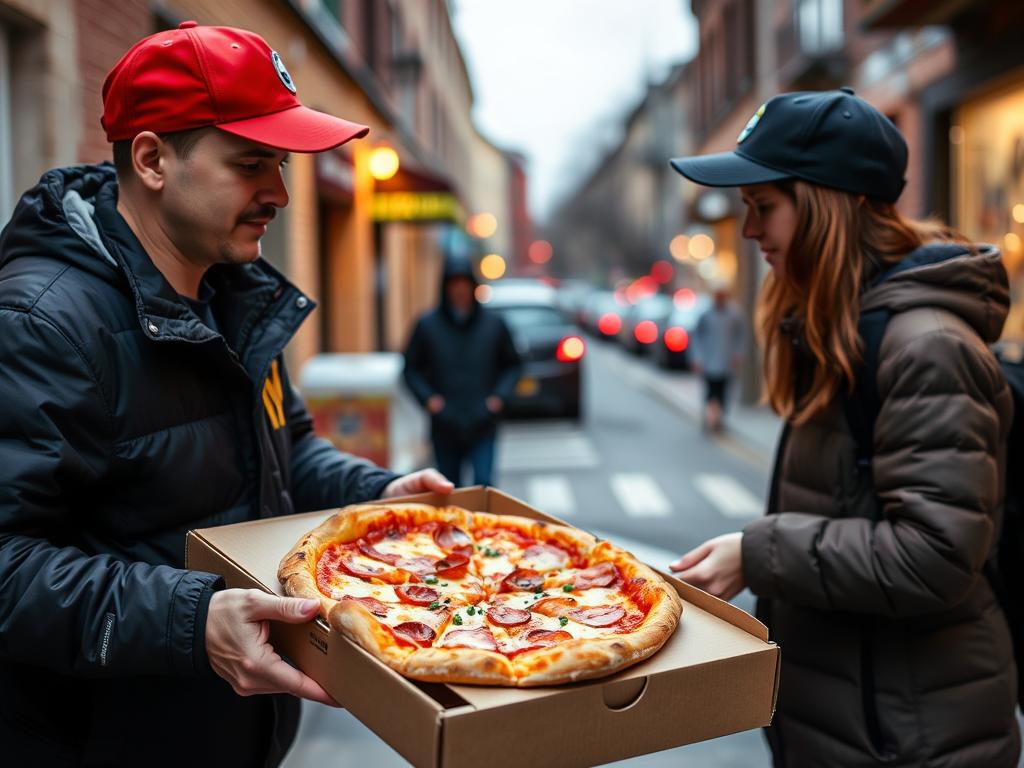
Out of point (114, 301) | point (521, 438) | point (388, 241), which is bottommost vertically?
point (521, 438)

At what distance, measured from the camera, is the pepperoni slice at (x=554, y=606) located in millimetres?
2189

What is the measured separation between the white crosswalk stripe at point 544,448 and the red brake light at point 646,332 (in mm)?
12541

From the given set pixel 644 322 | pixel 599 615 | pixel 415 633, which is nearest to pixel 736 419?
pixel 644 322

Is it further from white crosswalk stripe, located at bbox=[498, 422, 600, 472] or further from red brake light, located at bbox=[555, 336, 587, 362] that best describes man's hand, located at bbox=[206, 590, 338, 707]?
red brake light, located at bbox=[555, 336, 587, 362]

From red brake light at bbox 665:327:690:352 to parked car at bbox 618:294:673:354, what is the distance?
67.3 inches

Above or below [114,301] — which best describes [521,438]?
below

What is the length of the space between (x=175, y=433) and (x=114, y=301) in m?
0.30

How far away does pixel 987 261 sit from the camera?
2.42m

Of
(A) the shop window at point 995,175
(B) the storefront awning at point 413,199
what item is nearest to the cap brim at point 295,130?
(A) the shop window at point 995,175

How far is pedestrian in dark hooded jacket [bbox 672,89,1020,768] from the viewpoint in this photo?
88.7 inches

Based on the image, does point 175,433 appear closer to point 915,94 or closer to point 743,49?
point 915,94

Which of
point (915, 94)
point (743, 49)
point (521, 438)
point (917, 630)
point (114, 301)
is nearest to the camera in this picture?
point (114, 301)

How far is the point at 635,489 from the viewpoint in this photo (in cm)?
1115

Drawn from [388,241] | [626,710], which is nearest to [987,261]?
[626,710]
